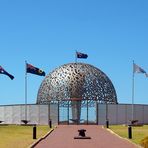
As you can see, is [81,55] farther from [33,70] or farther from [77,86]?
[33,70]

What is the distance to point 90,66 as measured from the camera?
6731cm

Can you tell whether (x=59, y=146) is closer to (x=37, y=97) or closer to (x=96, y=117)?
(x=96, y=117)

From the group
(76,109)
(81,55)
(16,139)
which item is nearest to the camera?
(16,139)

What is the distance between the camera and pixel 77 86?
64.3 m

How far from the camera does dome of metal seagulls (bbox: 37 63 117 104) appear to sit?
64.2 meters

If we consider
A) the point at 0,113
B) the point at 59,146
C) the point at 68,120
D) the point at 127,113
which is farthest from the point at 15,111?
the point at 59,146

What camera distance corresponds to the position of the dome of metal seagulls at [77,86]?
64.2 meters

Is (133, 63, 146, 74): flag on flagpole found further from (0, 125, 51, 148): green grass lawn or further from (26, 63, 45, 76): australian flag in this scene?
(0, 125, 51, 148): green grass lawn

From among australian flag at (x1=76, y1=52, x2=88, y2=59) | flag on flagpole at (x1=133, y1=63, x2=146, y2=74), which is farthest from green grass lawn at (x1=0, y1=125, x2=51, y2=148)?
australian flag at (x1=76, y1=52, x2=88, y2=59)

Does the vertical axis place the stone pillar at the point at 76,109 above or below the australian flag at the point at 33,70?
below

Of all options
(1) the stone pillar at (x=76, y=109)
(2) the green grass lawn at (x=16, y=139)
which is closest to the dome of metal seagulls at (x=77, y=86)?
(1) the stone pillar at (x=76, y=109)

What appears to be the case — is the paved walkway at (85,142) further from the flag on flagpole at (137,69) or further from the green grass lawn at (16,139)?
the flag on flagpole at (137,69)

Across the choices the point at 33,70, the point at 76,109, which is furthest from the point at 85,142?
the point at 76,109

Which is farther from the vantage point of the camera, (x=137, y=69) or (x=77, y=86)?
(x=77, y=86)
